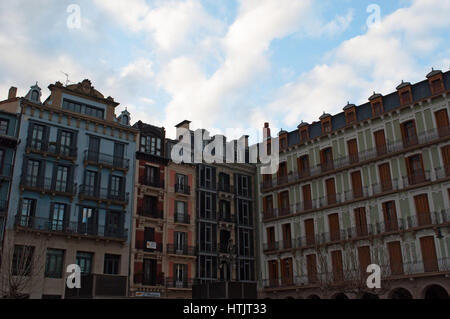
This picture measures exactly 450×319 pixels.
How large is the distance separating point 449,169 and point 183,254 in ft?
71.3

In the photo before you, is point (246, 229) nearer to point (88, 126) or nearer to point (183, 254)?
point (183, 254)

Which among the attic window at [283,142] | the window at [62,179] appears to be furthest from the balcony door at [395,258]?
the window at [62,179]

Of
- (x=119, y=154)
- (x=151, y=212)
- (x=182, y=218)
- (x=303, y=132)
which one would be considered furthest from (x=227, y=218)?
(x=119, y=154)

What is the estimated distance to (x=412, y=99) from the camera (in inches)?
1451

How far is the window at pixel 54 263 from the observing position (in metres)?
32.7

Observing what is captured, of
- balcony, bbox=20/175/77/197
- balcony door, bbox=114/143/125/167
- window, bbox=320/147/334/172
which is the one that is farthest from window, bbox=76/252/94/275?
window, bbox=320/147/334/172

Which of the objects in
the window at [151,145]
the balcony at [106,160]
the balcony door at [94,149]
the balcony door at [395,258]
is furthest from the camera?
the window at [151,145]

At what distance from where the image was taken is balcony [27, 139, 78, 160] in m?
34.1

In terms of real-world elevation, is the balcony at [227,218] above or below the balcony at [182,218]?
above

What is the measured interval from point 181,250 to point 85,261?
28.3ft

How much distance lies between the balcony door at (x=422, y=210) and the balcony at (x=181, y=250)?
18.3 meters

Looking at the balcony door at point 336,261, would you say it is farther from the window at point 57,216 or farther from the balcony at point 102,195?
the window at point 57,216
